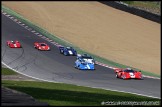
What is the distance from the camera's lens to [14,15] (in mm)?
56938

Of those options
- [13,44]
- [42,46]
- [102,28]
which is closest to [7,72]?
[13,44]

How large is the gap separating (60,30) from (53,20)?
5.42m

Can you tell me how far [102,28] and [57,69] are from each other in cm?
2039

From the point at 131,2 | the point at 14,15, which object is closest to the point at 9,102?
the point at 14,15

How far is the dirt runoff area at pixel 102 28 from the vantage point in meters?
43.8

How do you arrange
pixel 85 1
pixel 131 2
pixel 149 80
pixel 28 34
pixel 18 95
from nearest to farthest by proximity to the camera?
pixel 18 95 → pixel 149 80 → pixel 28 34 → pixel 85 1 → pixel 131 2

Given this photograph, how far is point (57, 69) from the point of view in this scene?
35.8 metres

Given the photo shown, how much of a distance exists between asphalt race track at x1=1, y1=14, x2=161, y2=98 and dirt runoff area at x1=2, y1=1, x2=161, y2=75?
457cm

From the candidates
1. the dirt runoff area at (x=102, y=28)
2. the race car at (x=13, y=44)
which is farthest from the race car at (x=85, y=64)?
the race car at (x=13, y=44)

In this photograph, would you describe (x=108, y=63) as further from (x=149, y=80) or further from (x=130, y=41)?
(x=130, y=41)

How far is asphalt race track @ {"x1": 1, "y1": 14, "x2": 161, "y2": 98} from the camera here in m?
28.6

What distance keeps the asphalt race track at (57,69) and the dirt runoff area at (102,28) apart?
4.57 metres

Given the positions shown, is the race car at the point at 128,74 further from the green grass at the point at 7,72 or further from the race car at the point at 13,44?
the race car at the point at 13,44

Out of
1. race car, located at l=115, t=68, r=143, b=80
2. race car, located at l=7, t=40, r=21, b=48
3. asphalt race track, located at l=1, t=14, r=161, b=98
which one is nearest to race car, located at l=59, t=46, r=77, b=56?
asphalt race track, located at l=1, t=14, r=161, b=98
